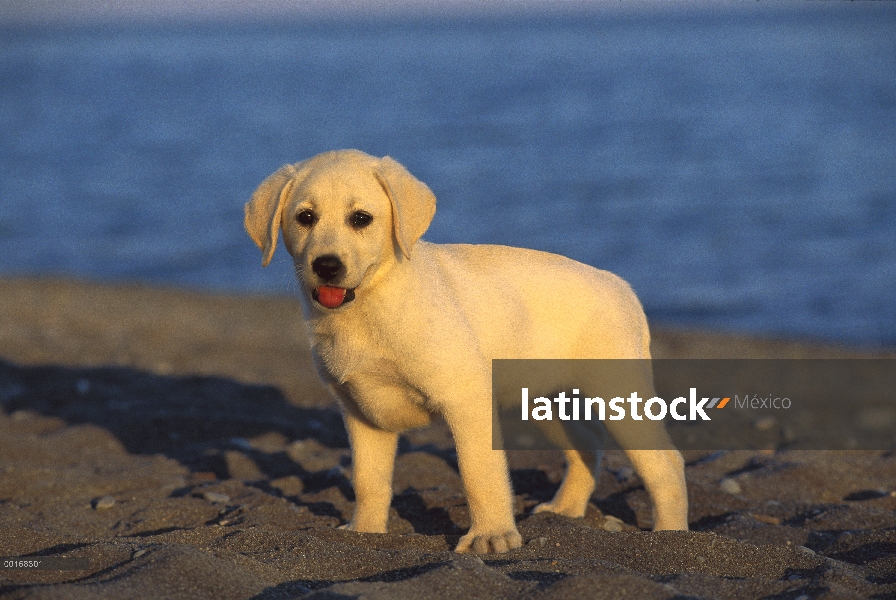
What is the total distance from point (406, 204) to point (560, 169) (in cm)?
2255

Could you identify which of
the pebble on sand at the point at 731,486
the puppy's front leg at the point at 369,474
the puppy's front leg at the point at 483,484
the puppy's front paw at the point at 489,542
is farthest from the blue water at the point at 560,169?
the pebble on sand at the point at 731,486

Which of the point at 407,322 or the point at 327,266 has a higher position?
the point at 327,266

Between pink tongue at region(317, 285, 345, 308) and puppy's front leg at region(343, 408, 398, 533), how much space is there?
0.82m

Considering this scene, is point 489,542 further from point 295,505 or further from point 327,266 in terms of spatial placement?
point 295,505

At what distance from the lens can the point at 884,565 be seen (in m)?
4.54

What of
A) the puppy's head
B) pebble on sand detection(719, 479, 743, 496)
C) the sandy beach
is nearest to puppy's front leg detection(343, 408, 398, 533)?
the sandy beach

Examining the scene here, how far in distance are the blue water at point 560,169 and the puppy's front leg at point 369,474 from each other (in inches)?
35.2

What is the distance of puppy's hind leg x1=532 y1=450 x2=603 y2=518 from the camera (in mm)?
5754

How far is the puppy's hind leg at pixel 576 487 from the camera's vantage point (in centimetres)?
575

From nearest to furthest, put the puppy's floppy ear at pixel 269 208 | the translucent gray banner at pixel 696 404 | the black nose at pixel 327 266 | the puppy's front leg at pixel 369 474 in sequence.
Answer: the black nose at pixel 327 266
the puppy's floppy ear at pixel 269 208
the puppy's front leg at pixel 369 474
the translucent gray banner at pixel 696 404

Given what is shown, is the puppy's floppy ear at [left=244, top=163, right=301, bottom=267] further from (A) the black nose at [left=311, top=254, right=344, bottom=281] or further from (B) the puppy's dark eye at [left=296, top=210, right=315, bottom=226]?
(A) the black nose at [left=311, top=254, right=344, bottom=281]

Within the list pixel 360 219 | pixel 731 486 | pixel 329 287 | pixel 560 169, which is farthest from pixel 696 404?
pixel 560 169

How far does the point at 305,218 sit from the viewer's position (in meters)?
4.80

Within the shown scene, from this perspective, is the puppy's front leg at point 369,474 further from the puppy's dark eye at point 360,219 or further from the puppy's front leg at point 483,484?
the puppy's dark eye at point 360,219
